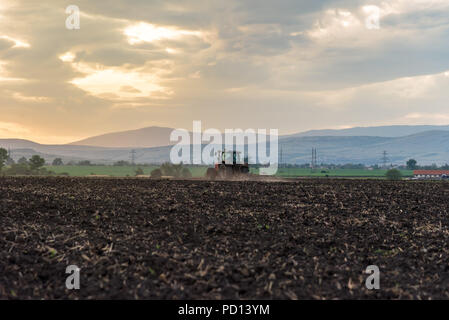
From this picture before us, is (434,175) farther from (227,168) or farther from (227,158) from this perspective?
(227,168)

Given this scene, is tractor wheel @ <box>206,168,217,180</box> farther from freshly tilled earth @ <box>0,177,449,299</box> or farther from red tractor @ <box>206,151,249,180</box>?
freshly tilled earth @ <box>0,177,449,299</box>

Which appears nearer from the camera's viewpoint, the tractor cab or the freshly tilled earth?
the freshly tilled earth

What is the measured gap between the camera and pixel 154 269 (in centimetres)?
1259

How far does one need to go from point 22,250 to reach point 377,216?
589 inches

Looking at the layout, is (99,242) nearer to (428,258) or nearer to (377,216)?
(428,258)

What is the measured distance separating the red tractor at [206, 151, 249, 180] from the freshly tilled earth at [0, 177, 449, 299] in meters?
22.3

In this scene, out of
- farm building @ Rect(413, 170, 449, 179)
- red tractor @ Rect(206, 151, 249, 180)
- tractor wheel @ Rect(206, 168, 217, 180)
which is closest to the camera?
red tractor @ Rect(206, 151, 249, 180)

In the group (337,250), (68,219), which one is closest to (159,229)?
(68,219)

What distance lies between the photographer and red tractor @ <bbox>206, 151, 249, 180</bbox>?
47.2 meters

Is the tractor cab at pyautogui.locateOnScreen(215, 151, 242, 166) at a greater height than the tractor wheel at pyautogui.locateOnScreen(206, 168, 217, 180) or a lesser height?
greater

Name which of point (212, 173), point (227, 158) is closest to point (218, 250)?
point (212, 173)

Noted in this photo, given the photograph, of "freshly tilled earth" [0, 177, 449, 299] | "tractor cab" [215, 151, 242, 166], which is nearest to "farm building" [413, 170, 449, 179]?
"tractor cab" [215, 151, 242, 166]

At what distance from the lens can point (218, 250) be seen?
575 inches
